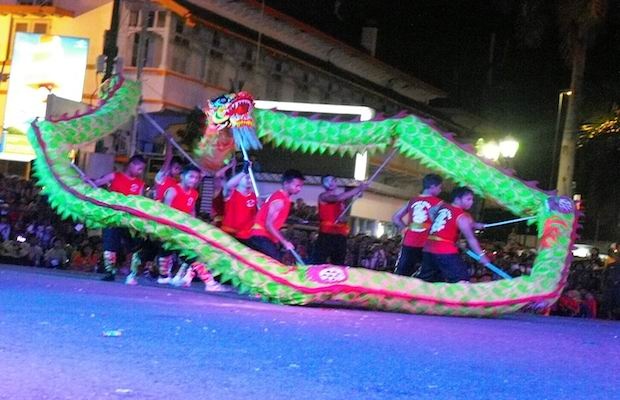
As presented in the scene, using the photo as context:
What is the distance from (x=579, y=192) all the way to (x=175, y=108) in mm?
14104

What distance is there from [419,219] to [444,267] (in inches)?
34.0

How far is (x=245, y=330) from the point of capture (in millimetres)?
7648

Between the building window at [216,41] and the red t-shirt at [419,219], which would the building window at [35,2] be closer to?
the building window at [216,41]

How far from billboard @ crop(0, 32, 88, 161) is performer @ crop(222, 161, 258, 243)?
19.9 metres

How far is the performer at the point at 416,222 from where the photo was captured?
11.8 m

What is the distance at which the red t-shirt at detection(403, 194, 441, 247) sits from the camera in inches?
464

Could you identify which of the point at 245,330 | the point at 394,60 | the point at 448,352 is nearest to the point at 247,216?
→ the point at 245,330

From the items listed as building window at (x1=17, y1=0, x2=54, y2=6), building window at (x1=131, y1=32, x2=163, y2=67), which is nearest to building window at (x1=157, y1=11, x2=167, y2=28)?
building window at (x1=131, y1=32, x2=163, y2=67)

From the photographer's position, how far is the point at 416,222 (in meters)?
12.0

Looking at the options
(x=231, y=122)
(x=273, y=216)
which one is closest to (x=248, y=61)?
(x=231, y=122)

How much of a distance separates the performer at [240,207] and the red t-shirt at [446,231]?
97.1 inches

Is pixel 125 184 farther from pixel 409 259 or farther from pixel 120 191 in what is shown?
pixel 409 259

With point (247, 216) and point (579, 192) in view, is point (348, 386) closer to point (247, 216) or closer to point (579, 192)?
point (247, 216)

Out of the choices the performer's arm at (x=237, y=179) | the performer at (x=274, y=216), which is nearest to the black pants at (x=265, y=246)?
the performer at (x=274, y=216)
